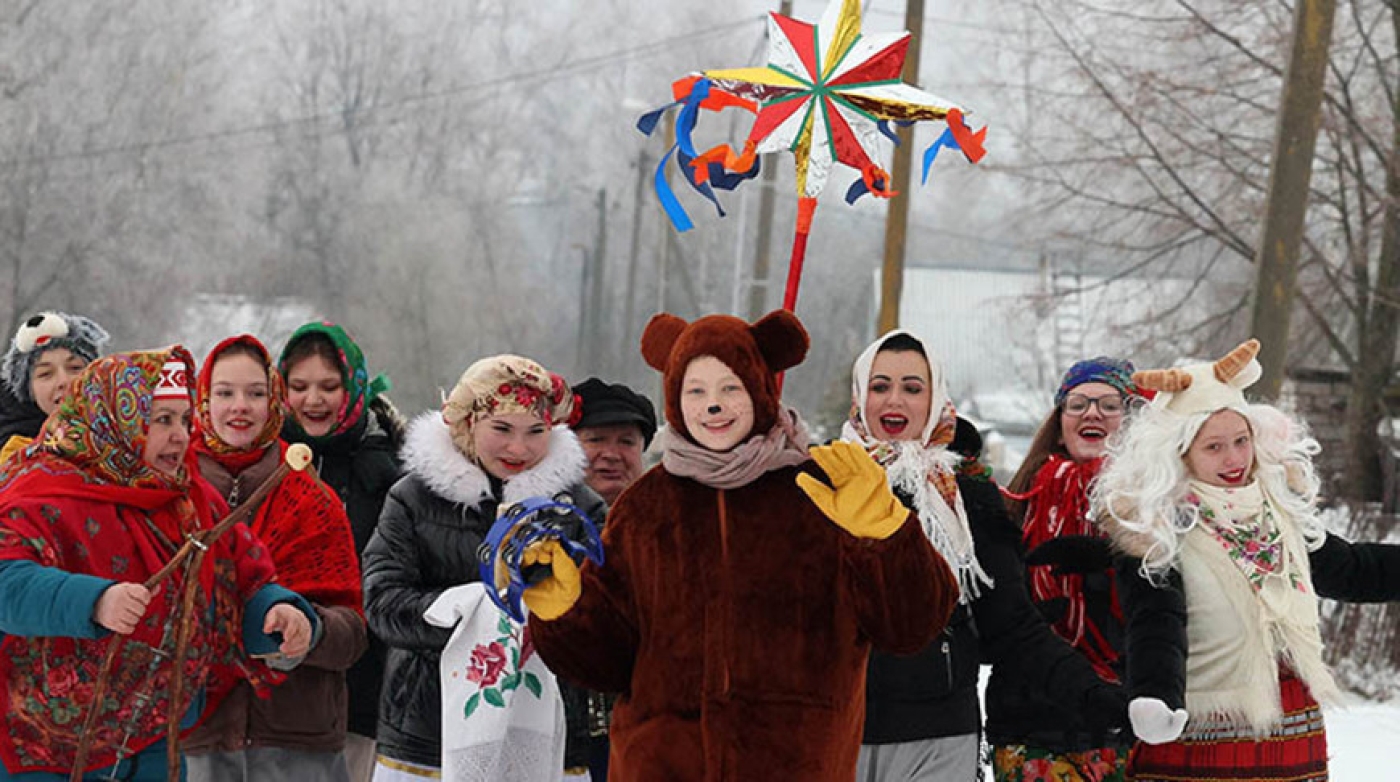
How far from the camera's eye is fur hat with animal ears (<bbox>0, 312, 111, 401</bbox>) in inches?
206

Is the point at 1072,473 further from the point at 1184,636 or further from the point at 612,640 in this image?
the point at 612,640

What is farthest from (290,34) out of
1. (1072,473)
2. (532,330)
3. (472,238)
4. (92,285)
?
(1072,473)

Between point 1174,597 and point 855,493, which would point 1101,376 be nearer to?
point 1174,597

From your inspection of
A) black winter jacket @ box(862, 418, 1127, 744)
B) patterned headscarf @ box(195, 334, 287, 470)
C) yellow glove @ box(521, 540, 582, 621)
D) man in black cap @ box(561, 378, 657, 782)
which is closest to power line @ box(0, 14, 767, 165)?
man in black cap @ box(561, 378, 657, 782)

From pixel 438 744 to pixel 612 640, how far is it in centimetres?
110

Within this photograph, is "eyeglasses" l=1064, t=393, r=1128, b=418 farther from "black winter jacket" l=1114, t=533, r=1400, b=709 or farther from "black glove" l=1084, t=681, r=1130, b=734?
"black glove" l=1084, t=681, r=1130, b=734

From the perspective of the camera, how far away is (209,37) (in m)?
36.8

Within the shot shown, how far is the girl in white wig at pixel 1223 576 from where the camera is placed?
13.1 ft

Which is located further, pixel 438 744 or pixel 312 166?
pixel 312 166

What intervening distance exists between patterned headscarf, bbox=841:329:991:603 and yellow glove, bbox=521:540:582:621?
1.07 m

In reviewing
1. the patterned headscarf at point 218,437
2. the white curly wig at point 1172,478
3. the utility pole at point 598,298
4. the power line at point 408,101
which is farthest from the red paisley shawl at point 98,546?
the utility pole at point 598,298

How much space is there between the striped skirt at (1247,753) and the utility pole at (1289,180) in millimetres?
4633

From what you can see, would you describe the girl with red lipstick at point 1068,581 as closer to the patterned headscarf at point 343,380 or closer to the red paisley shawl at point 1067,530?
the red paisley shawl at point 1067,530

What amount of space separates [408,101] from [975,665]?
41213 mm
